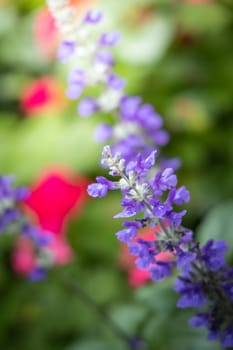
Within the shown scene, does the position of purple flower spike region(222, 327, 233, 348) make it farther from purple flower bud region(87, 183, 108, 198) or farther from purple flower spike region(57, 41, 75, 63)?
purple flower spike region(57, 41, 75, 63)

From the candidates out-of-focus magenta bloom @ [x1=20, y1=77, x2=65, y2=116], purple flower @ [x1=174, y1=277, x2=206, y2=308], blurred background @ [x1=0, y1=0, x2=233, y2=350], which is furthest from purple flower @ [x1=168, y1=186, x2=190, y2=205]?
out-of-focus magenta bloom @ [x1=20, y1=77, x2=65, y2=116]

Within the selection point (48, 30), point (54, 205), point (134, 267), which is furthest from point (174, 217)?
point (48, 30)

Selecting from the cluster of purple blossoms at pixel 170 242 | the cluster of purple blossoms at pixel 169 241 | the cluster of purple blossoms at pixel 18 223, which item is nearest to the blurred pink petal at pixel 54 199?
the cluster of purple blossoms at pixel 18 223

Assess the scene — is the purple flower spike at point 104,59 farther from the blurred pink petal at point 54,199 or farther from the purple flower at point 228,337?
the blurred pink petal at point 54,199

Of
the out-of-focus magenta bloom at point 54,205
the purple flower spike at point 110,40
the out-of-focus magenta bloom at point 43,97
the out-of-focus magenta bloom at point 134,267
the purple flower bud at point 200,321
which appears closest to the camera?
Result: the purple flower bud at point 200,321

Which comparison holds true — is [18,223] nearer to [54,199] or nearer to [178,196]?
[178,196]

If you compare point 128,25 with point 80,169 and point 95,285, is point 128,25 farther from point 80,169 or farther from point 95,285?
point 95,285
